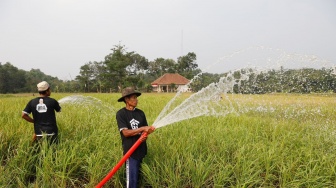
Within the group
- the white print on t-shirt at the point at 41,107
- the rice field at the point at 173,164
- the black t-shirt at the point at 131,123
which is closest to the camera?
the black t-shirt at the point at 131,123

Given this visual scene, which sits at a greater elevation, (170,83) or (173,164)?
(170,83)

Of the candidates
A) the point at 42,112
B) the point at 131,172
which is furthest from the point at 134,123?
the point at 42,112

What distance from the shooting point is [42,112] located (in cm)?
341

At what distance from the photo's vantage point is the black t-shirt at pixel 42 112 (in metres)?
3.40

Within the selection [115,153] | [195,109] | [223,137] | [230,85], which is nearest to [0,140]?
[115,153]

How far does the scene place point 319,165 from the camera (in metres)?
3.29

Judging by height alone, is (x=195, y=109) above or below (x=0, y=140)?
above

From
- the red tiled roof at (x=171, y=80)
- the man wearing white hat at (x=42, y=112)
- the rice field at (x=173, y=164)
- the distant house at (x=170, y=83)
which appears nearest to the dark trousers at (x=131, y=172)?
the rice field at (x=173, y=164)

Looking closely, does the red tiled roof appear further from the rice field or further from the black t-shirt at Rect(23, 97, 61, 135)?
the black t-shirt at Rect(23, 97, 61, 135)

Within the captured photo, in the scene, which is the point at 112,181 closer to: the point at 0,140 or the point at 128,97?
the point at 128,97

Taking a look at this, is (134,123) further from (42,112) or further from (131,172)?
(42,112)

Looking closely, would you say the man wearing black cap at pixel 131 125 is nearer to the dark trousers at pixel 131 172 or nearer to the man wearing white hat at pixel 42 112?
the dark trousers at pixel 131 172

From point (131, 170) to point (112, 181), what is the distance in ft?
1.82

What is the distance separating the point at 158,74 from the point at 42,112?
49.6 metres
